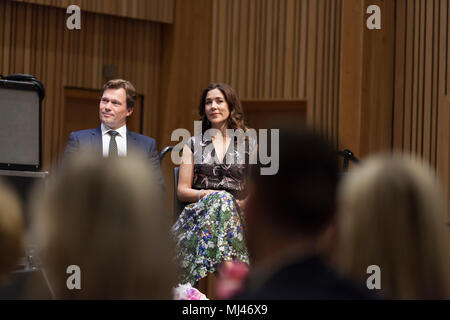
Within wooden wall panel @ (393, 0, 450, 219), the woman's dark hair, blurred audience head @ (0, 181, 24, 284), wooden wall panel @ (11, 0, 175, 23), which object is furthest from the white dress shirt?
blurred audience head @ (0, 181, 24, 284)

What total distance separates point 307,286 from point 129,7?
5.35 meters

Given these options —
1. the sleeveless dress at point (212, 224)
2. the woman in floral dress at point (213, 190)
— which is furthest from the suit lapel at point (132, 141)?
the sleeveless dress at point (212, 224)

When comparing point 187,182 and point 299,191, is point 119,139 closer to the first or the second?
point 187,182

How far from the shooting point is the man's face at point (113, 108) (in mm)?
3684

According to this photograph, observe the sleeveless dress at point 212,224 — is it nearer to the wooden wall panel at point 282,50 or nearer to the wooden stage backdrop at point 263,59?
the wooden stage backdrop at point 263,59

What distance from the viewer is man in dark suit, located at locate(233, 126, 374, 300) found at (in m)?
0.94

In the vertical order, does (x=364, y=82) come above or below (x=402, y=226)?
above

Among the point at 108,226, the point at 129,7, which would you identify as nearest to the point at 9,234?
the point at 108,226

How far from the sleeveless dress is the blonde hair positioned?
206cm

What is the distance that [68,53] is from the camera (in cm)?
583

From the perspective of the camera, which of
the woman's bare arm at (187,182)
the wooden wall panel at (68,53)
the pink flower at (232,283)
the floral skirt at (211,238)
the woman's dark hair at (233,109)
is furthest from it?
the wooden wall panel at (68,53)

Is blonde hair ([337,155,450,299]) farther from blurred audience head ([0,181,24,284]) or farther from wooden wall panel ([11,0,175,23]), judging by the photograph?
wooden wall panel ([11,0,175,23])
